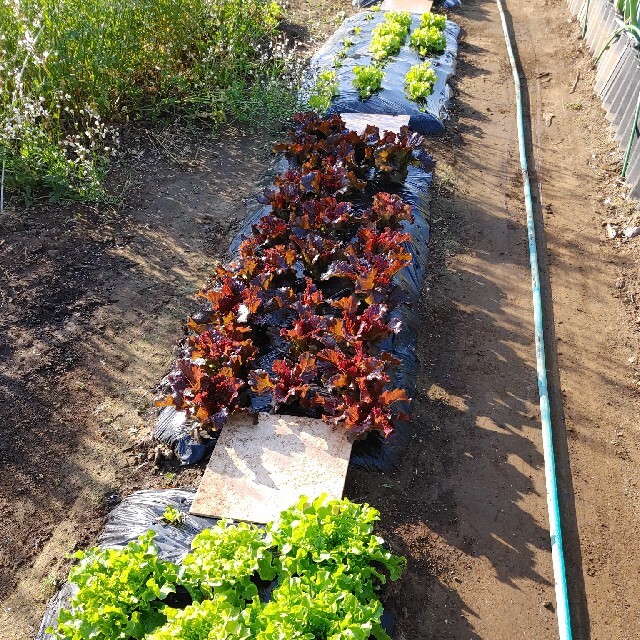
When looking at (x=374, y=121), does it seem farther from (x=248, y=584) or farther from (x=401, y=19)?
(x=248, y=584)

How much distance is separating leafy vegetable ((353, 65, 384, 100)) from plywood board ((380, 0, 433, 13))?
3.35 metres

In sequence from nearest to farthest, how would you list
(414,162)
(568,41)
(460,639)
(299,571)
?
1. (299,571)
2. (460,639)
3. (414,162)
4. (568,41)

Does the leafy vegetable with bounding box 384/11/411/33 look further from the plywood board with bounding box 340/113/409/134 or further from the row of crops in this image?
the row of crops

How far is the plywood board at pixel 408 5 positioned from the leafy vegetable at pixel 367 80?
3.35 meters

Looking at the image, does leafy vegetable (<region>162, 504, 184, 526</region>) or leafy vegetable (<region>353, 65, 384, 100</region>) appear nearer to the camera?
leafy vegetable (<region>162, 504, 184, 526</region>)

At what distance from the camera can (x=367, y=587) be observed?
297 cm

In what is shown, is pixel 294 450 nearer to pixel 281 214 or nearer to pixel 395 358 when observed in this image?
pixel 395 358

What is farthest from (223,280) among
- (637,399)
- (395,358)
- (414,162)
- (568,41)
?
(568,41)

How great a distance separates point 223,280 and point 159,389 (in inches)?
35.5

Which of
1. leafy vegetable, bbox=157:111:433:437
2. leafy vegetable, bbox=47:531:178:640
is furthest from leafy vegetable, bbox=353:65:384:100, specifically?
leafy vegetable, bbox=47:531:178:640

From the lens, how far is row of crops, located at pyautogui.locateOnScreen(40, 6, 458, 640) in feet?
8.90

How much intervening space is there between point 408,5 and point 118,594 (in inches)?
402

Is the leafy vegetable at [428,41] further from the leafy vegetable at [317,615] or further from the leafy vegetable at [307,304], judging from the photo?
the leafy vegetable at [317,615]

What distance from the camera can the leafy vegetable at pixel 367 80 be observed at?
7.44 m
